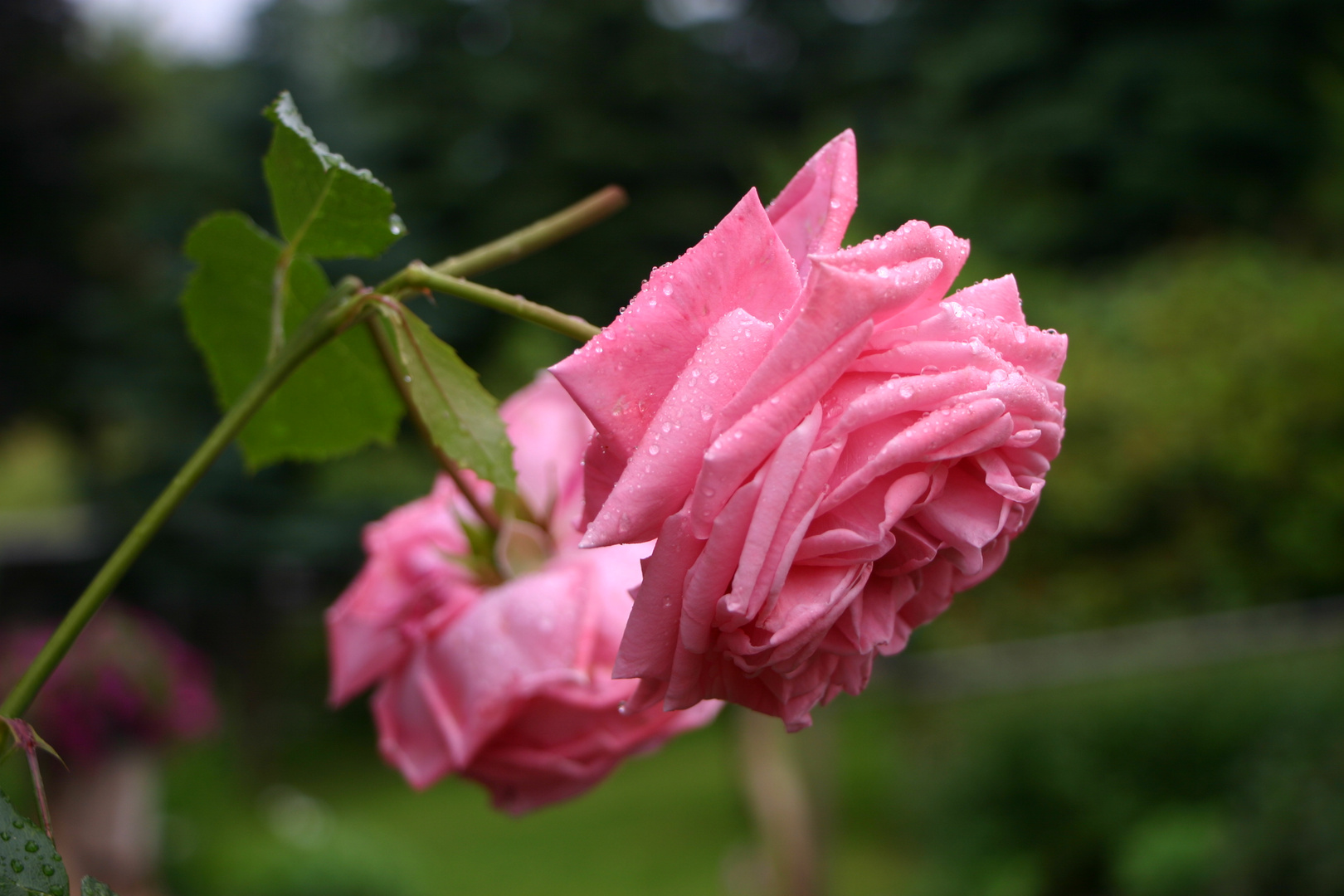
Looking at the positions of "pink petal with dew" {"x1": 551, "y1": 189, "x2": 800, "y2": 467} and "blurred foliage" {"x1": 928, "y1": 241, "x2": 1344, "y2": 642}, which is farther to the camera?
"blurred foliage" {"x1": 928, "y1": 241, "x2": 1344, "y2": 642}

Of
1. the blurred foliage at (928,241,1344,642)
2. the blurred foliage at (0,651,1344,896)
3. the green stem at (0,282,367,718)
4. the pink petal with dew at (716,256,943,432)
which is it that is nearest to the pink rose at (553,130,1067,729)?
the pink petal with dew at (716,256,943,432)

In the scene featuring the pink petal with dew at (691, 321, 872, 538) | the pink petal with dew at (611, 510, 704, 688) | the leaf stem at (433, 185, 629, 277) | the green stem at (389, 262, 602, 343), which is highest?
the green stem at (389, 262, 602, 343)

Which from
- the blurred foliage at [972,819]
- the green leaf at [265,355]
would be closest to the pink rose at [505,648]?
the green leaf at [265,355]

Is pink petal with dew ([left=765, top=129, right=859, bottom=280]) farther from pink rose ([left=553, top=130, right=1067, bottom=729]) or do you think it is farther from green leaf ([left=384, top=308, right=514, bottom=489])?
green leaf ([left=384, top=308, right=514, bottom=489])

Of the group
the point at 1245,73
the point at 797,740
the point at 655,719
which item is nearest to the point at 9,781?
the point at 797,740

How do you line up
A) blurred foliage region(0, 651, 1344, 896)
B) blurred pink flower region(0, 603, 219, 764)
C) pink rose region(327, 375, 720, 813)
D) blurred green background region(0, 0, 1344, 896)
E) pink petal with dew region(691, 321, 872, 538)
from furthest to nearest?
blurred green background region(0, 0, 1344, 896)
blurred pink flower region(0, 603, 219, 764)
blurred foliage region(0, 651, 1344, 896)
pink rose region(327, 375, 720, 813)
pink petal with dew region(691, 321, 872, 538)

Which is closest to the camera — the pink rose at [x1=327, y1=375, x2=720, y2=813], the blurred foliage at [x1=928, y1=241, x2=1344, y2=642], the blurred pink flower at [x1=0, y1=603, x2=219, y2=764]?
→ the pink rose at [x1=327, y1=375, x2=720, y2=813]

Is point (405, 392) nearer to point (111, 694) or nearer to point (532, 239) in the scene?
point (532, 239)
